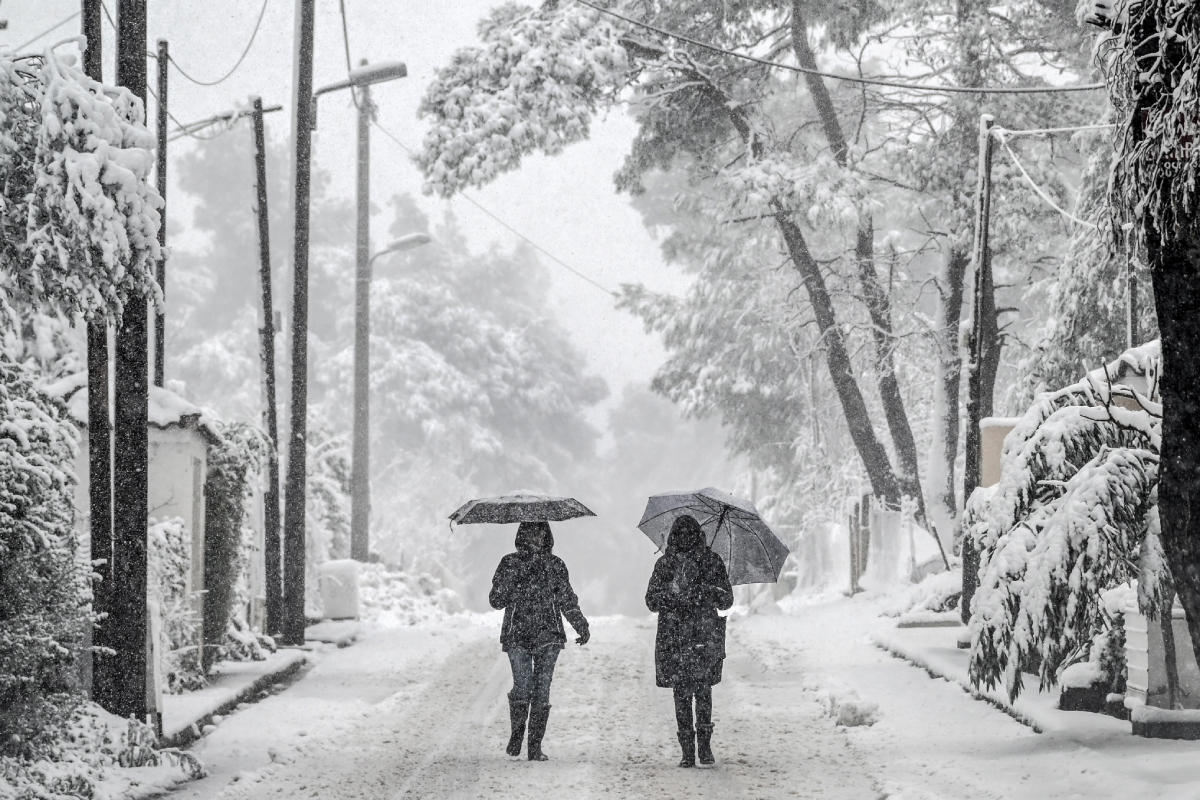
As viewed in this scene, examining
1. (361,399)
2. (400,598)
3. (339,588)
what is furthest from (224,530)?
(400,598)

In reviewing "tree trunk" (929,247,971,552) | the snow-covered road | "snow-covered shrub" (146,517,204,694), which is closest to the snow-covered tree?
the snow-covered road

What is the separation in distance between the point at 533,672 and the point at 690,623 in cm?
124

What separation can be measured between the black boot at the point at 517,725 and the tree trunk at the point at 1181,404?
479cm

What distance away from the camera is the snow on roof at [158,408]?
12.0 m

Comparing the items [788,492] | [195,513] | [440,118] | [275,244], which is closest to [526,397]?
[275,244]

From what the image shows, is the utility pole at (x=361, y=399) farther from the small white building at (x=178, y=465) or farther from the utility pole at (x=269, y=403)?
the small white building at (x=178, y=465)

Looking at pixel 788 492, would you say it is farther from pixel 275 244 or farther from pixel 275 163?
pixel 275 163

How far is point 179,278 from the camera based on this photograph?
5138 centimetres

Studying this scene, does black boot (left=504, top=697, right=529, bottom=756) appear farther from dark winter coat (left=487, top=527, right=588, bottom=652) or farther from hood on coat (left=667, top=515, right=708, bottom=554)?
hood on coat (left=667, top=515, right=708, bottom=554)

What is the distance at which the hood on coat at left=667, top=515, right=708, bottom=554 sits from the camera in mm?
9047

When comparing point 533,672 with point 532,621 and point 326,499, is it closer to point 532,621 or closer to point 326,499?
point 532,621

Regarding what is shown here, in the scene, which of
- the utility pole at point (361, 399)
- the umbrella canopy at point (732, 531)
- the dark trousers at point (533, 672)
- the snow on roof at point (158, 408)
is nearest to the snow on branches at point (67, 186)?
the dark trousers at point (533, 672)

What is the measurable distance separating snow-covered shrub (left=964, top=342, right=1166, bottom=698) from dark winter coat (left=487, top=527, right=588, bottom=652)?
2941 mm

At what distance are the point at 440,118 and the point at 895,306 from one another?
1511 centimetres
